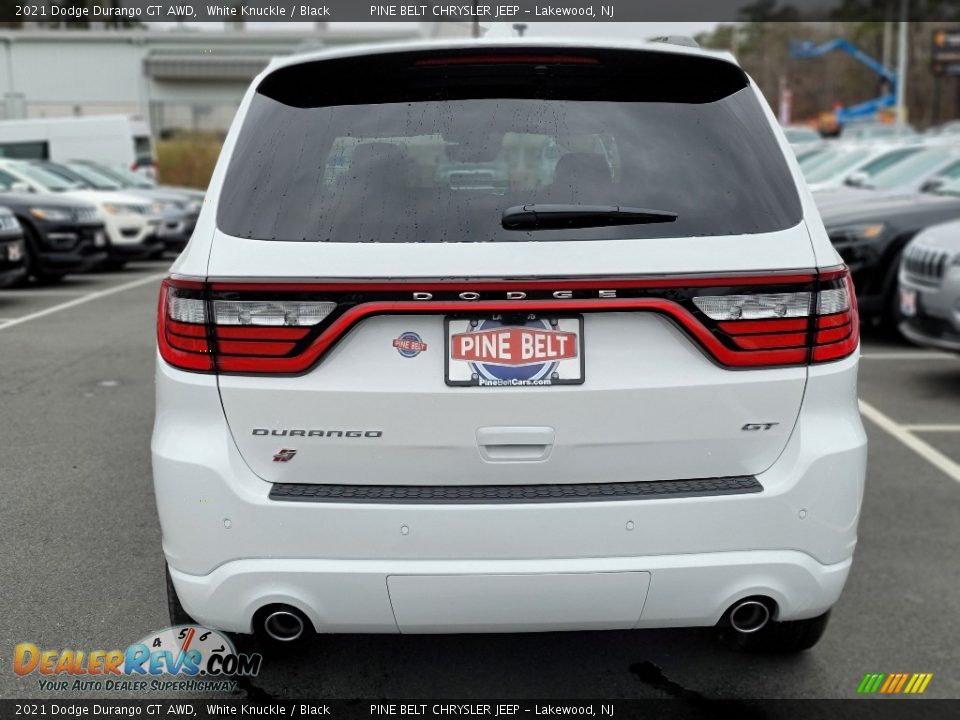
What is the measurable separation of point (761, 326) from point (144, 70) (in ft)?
196

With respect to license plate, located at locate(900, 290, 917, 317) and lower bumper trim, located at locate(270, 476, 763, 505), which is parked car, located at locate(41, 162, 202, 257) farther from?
lower bumper trim, located at locate(270, 476, 763, 505)

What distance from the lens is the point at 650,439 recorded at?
2646mm

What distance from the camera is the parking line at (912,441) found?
18.4ft

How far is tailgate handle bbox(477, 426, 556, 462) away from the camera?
2.63 meters

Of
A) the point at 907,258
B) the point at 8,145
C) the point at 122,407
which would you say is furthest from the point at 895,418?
the point at 8,145

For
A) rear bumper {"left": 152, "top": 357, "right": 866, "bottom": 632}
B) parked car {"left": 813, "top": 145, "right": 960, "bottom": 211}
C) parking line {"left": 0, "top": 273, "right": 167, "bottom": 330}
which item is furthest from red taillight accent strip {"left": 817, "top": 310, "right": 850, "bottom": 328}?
parked car {"left": 813, "top": 145, "right": 960, "bottom": 211}

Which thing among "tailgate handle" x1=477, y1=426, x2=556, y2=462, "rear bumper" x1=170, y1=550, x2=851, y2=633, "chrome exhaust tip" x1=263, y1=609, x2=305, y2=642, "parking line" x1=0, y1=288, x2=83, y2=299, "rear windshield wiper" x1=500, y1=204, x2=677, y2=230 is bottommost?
"parking line" x1=0, y1=288, x2=83, y2=299

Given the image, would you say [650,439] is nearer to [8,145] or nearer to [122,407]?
[122,407]

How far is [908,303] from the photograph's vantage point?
297 inches

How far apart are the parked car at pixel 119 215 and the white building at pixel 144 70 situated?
40287 millimetres

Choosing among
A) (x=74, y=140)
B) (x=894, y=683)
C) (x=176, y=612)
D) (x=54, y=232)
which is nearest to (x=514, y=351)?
(x=176, y=612)

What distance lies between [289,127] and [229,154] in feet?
0.57

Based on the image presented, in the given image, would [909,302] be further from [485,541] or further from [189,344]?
[189,344]

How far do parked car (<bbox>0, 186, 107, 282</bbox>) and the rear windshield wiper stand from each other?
39.3ft
